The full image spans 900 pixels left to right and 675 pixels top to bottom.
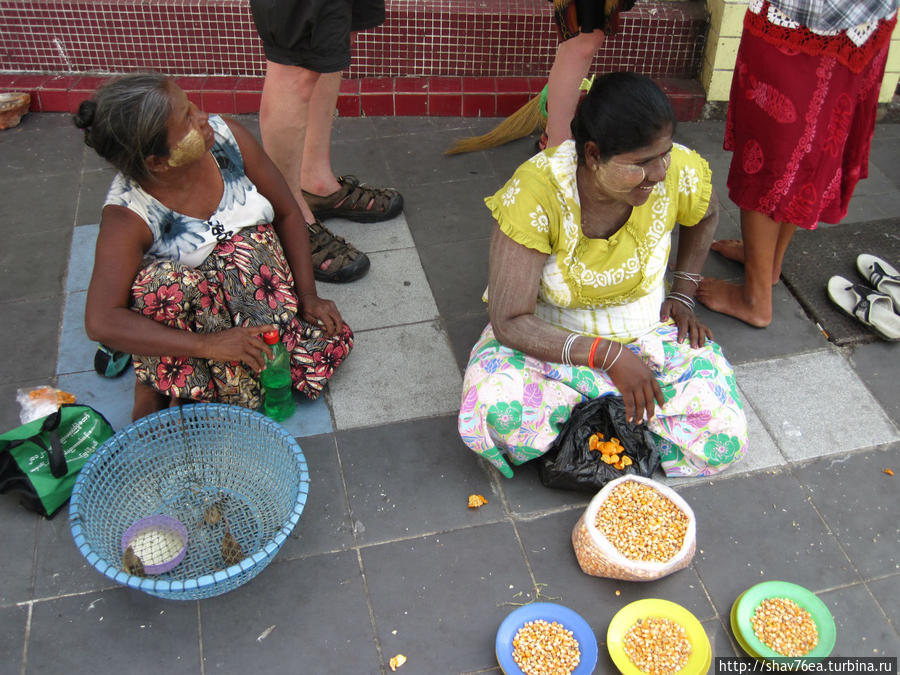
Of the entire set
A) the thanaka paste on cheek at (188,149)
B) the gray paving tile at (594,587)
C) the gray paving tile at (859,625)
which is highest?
the thanaka paste on cheek at (188,149)

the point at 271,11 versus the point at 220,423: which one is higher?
the point at 271,11

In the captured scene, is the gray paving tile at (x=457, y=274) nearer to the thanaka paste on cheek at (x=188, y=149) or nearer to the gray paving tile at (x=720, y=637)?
the thanaka paste on cheek at (x=188, y=149)

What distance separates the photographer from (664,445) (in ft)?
9.11

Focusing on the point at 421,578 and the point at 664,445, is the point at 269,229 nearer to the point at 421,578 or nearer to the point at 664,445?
the point at 421,578

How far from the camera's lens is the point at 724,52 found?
4.51 metres

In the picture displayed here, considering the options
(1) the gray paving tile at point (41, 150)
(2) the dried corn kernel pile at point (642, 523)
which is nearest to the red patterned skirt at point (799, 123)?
(2) the dried corn kernel pile at point (642, 523)

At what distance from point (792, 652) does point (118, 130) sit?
8.10 feet

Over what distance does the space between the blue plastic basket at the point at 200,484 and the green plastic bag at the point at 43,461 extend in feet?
0.68

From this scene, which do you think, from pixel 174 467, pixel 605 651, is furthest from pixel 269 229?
pixel 605 651

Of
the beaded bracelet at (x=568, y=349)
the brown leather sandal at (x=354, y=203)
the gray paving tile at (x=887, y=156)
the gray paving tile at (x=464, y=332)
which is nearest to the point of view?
the beaded bracelet at (x=568, y=349)

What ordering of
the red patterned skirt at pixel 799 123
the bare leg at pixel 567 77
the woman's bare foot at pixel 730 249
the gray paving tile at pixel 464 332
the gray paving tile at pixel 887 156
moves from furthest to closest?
1. the gray paving tile at pixel 887 156
2. the woman's bare foot at pixel 730 249
3. the bare leg at pixel 567 77
4. the gray paving tile at pixel 464 332
5. the red patterned skirt at pixel 799 123

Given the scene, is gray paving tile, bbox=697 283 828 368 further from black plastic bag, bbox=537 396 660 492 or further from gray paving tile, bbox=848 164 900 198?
gray paving tile, bbox=848 164 900 198

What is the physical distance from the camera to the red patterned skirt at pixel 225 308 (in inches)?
98.3

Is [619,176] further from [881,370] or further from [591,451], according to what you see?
[881,370]
